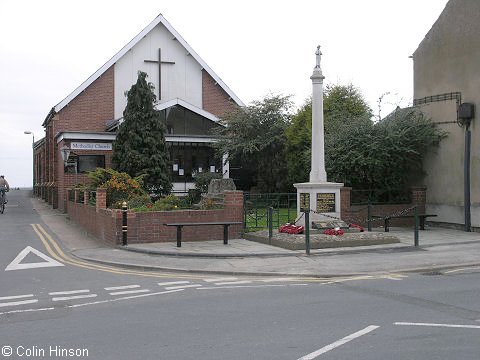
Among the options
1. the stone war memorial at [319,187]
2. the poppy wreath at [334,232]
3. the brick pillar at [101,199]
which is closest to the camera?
the poppy wreath at [334,232]

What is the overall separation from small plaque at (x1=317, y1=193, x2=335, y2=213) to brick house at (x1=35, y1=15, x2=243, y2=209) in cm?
1395

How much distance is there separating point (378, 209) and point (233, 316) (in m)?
12.9

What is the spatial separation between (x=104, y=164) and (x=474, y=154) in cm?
1867

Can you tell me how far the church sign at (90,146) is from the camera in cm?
2827

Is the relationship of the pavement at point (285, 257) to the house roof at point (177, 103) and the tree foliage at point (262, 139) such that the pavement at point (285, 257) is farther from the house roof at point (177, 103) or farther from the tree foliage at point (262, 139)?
the house roof at point (177, 103)

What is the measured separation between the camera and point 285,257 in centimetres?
1334

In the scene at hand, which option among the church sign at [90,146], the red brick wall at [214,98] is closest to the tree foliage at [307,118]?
the church sign at [90,146]

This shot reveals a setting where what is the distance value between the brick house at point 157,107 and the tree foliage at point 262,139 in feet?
5.79

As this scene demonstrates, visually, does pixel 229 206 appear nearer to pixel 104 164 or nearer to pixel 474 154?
pixel 474 154

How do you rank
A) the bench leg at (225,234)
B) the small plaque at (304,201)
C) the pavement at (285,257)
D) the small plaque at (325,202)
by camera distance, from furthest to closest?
the small plaque at (304,201) < the small plaque at (325,202) < the bench leg at (225,234) < the pavement at (285,257)

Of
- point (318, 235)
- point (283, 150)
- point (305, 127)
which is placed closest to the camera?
point (318, 235)

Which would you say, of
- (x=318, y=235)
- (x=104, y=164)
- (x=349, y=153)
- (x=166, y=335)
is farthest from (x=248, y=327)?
(x=104, y=164)

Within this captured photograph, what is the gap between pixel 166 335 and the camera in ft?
21.1

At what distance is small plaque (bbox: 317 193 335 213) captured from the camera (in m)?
16.0
